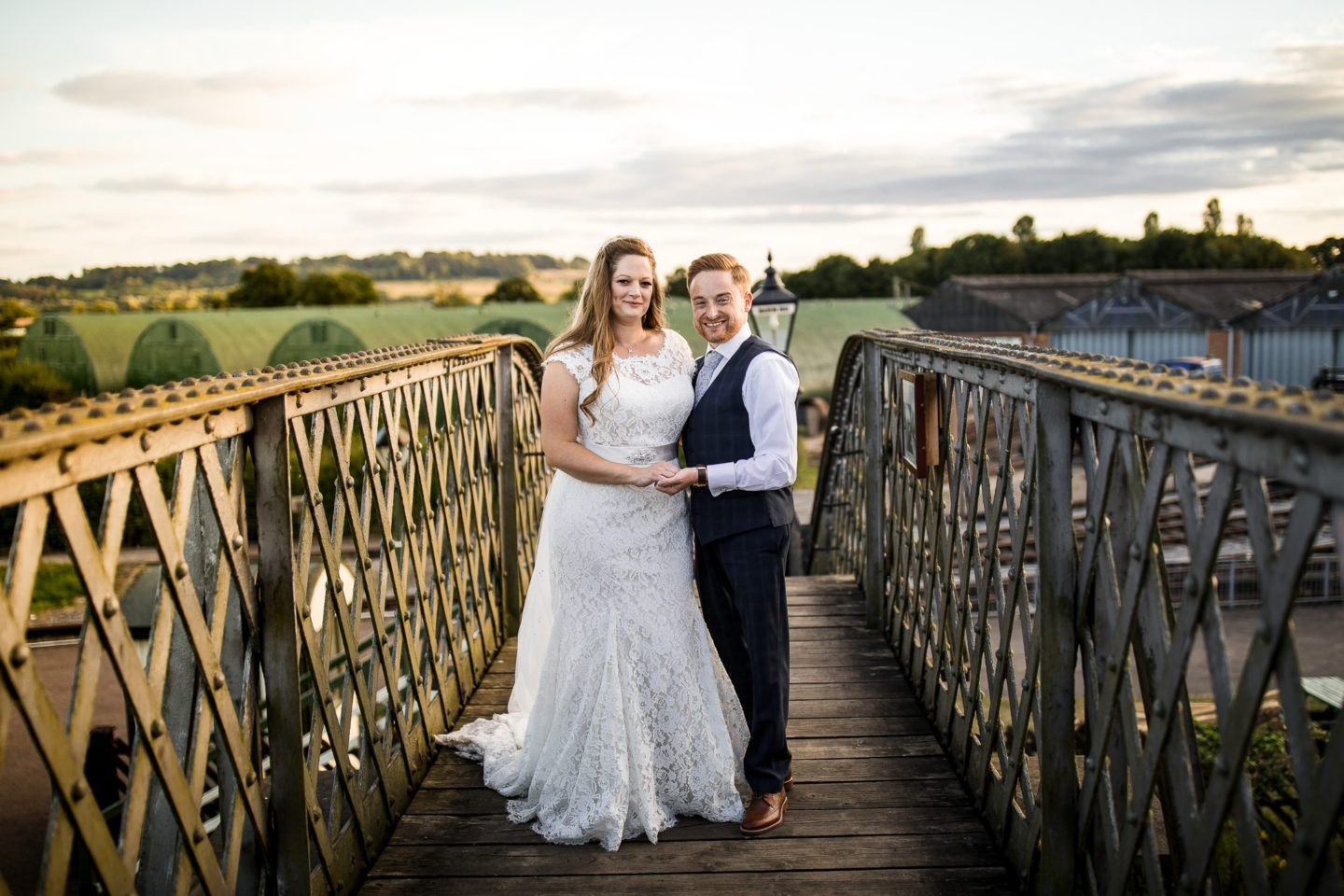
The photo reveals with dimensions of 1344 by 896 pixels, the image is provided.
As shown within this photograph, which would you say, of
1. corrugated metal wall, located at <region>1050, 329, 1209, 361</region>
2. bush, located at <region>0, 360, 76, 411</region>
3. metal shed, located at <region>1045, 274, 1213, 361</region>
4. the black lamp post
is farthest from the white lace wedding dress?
corrugated metal wall, located at <region>1050, 329, 1209, 361</region>

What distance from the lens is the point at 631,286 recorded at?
3.22 meters

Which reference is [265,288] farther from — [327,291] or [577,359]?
[577,359]

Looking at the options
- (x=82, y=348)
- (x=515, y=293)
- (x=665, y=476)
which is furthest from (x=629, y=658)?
(x=515, y=293)

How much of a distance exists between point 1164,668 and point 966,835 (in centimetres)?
133

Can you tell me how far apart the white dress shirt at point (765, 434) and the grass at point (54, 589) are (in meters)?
14.0

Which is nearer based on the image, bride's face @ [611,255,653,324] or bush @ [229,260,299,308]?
bride's face @ [611,255,653,324]

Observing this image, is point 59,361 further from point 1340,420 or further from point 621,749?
point 1340,420

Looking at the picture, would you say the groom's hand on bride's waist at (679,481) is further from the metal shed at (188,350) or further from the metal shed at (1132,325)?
the metal shed at (1132,325)

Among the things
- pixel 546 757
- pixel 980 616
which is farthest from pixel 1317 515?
pixel 546 757

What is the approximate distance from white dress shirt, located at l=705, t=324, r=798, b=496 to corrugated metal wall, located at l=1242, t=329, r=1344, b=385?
36.2 meters

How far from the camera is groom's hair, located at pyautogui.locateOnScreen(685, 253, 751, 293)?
3121mm

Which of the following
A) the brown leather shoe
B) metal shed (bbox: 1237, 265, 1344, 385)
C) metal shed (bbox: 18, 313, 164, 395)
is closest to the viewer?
the brown leather shoe

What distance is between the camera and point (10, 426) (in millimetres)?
1451

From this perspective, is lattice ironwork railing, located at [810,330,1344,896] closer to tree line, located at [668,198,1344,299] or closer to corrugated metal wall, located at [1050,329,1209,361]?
corrugated metal wall, located at [1050,329,1209,361]
